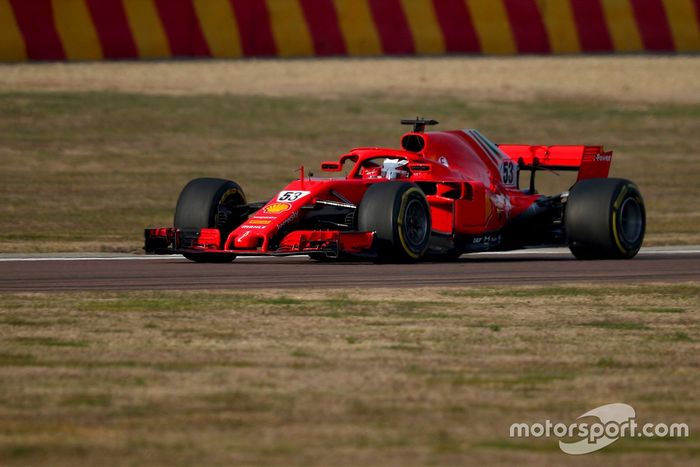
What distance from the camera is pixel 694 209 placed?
26625mm

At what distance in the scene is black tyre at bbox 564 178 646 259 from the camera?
17547 millimetres

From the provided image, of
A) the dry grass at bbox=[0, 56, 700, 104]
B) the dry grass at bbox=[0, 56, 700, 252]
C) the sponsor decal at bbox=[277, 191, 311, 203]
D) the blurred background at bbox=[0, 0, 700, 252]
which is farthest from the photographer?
the dry grass at bbox=[0, 56, 700, 104]

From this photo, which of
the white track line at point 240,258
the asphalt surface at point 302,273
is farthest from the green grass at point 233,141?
the asphalt surface at point 302,273

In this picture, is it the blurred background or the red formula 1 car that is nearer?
the red formula 1 car

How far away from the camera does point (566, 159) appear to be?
1942cm

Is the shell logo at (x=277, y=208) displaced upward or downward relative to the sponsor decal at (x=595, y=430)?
upward

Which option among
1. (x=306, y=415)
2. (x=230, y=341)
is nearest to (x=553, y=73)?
(x=230, y=341)

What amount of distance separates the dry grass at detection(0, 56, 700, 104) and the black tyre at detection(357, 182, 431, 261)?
1720 cm

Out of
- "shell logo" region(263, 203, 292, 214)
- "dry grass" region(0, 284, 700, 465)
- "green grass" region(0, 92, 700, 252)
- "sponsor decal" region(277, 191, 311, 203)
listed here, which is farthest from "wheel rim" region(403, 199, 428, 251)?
"green grass" region(0, 92, 700, 252)

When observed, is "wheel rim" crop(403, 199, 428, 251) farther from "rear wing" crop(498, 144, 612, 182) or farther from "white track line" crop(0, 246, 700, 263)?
"rear wing" crop(498, 144, 612, 182)

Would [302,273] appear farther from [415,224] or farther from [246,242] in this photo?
[415,224]

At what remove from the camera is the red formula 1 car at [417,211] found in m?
16.2

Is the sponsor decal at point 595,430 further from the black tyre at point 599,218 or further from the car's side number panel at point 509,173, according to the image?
the car's side number panel at point 509,173

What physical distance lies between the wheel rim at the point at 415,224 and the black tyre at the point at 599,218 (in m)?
2.01
